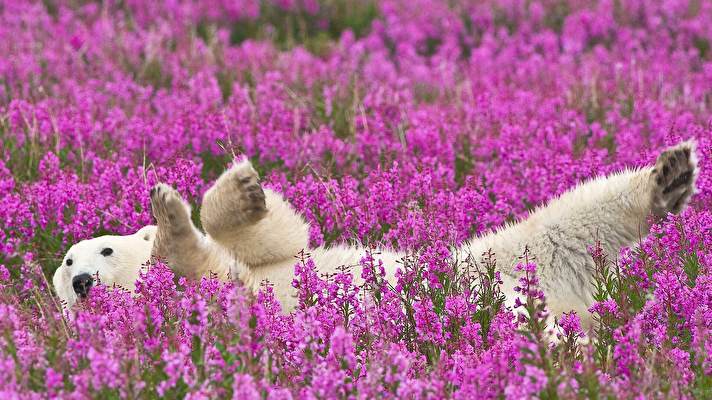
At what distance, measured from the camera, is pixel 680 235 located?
397 cm

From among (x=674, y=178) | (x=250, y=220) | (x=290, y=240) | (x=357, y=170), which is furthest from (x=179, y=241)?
(x=674, y=178)

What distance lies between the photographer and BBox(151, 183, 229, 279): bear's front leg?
4293 mm

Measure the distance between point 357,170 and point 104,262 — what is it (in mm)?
1877

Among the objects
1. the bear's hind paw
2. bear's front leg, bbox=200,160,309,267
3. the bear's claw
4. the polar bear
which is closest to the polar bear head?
the polar bear

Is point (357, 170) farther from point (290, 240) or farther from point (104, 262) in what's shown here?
point (104, 262)

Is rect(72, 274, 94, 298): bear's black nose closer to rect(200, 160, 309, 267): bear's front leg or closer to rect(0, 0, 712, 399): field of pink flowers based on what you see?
rect(0, 0, 712, 399): field of pink flowers

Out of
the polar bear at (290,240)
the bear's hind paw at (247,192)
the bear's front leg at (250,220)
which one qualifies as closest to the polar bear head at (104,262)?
the polar bear at (290,240)

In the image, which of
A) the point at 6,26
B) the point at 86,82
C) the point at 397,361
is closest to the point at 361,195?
the point at 397,361

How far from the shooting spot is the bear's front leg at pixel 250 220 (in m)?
4.49

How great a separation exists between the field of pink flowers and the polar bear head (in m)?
0.17

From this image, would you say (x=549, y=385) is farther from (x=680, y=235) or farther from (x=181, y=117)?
(x=181, y=117)

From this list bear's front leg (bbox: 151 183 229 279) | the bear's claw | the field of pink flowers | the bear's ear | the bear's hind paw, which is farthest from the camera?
the bear's ear

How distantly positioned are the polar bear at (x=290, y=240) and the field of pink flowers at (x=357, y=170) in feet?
0.47

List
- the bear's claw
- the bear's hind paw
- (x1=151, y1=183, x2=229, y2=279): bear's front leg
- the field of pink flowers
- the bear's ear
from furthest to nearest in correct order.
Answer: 1. the bear's ear
2. the bear's hind paw
3. (x1=151, y1=183, x2=229, y2=279): bear's front leg
4. the bear's claw
5. the field of pink flowers
